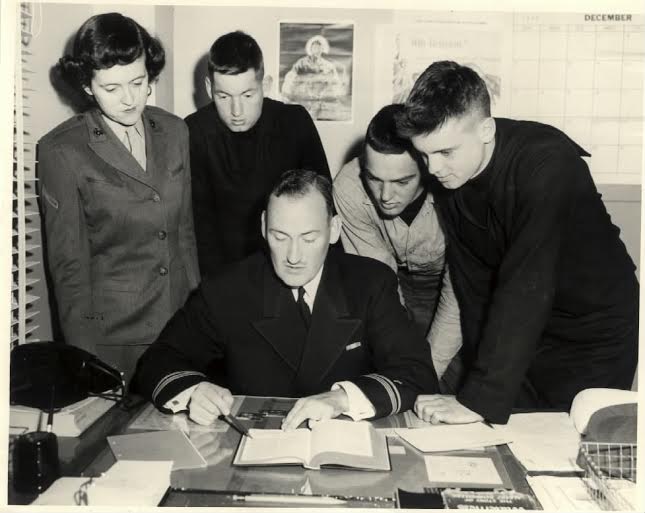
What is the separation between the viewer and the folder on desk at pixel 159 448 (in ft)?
4.30

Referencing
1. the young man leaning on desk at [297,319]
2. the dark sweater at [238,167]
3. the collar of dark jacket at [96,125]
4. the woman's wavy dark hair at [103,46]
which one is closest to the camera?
the young man leaning on desk at [297,319]

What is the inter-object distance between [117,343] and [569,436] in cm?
140

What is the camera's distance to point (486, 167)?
171cm

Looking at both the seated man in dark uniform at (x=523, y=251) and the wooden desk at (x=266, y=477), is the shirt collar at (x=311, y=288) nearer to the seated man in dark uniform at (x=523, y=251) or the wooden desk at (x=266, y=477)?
the seated man in dark uniform at (x=523, y=251)

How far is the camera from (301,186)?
183cm

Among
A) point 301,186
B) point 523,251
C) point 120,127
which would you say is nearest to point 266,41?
point 120,127

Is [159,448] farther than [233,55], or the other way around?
[233,55]

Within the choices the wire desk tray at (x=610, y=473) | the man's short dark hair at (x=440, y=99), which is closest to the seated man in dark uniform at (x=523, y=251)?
the man's short dark hair at (x=440, y=99)

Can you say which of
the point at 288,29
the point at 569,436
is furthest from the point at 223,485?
the point at 288,29

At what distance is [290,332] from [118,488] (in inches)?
28.4

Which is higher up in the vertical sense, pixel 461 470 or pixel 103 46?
pixel 103 46

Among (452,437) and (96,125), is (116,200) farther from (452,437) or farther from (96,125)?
(452,437)

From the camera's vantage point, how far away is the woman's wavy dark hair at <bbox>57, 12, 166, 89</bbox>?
194cm

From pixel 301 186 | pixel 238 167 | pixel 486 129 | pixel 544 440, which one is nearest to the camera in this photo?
pixel 544 440
